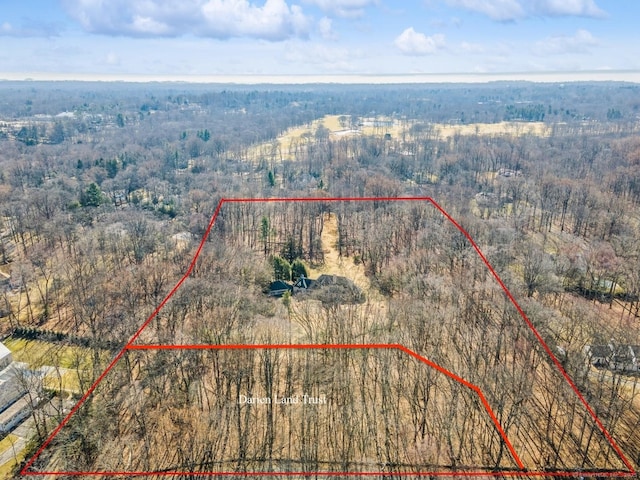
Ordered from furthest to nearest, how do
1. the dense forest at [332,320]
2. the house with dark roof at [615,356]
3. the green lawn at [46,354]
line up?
the green lawn at [46,354] → the house with dark roof at [615,356] → the dense forest at [332,320]

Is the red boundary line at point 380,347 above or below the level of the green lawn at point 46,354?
above

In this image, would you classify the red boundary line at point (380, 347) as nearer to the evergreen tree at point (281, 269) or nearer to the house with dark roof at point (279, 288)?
the house with dark roof at point (279, 288)

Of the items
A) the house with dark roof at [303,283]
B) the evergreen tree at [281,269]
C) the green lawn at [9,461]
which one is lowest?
the green lawn at [9,461]

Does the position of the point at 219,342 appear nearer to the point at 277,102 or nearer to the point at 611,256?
the point at 611,256

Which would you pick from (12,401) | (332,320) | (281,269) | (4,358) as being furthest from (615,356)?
(4,358)

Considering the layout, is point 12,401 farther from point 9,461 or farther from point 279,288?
point 279,288

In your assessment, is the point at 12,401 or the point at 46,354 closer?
the point at 12,401

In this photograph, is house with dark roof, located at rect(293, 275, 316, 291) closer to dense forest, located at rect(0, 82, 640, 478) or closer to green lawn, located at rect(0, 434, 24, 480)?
dense forest, located at rect(0, 82, 640, 478)

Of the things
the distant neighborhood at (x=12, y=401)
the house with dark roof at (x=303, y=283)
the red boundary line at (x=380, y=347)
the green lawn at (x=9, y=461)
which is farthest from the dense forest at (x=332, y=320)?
the distant neighborhood at (x=12, y=401)
